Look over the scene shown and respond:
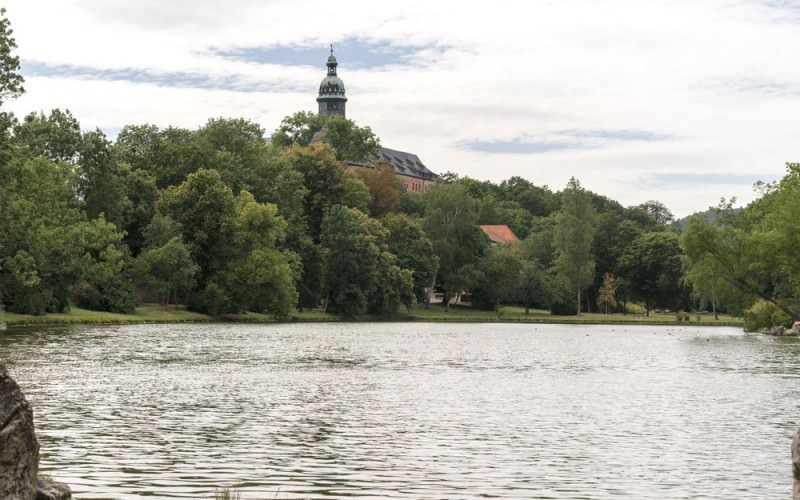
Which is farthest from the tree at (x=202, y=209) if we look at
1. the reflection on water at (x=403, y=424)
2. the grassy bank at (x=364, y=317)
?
the reflection on water at (x=403, y=424)

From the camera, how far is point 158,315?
90625 mm

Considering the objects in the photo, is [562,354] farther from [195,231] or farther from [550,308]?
[550,308]

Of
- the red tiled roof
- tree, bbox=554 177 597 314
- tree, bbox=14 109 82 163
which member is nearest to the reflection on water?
tree, bbox=14 109 82 163

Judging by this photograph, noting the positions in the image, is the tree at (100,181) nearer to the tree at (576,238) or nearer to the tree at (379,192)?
the tree at (379,192)

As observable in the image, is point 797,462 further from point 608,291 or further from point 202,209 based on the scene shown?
point 608,291

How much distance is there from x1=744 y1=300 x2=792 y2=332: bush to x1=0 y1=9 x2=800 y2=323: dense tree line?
0.29 meters

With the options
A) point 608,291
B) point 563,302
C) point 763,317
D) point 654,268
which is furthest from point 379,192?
point 763,317

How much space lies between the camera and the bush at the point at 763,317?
8969 cm

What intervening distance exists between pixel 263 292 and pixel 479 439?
263ft

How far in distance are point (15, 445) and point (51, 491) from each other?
1.34m

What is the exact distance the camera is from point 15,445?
11656 millimetres

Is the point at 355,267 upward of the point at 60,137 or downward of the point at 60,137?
downward

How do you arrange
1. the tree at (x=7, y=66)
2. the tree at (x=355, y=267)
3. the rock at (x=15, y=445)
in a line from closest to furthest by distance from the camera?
the rock at (x=15, y=445), the tree at (x=7, y=66), the tree at (x=355, y=267)

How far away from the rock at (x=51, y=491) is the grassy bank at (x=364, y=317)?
58551mm
